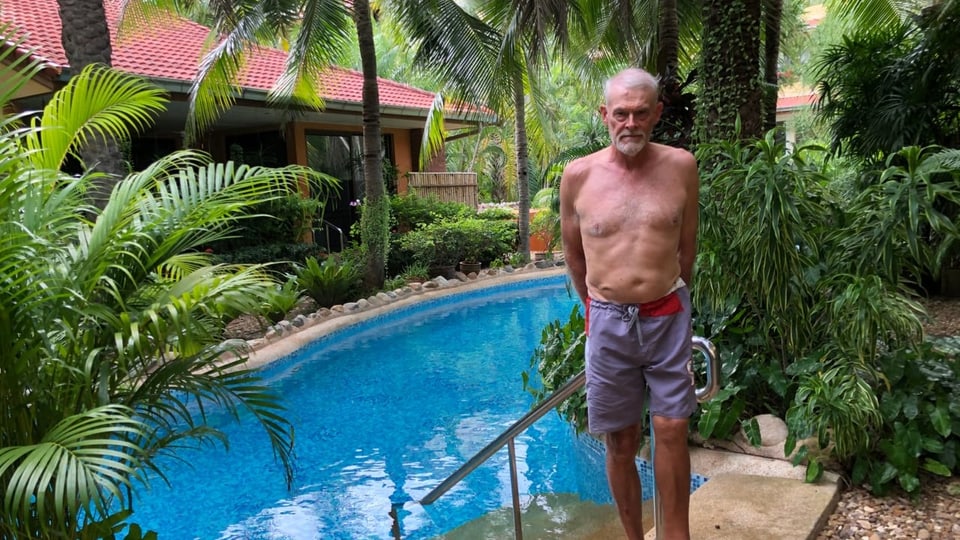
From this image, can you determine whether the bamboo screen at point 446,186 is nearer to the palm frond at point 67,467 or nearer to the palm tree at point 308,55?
the palm tree at point 308,55

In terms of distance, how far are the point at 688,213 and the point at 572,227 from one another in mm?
426

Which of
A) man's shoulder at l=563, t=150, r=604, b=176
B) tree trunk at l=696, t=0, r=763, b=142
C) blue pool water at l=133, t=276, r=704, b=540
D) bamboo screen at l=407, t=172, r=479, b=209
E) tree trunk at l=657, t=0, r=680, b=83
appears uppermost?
tree trunk at l=657, t=0, r=680, b=83

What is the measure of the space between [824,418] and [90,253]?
339cm

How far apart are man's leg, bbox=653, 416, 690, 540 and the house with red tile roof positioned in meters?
9.36

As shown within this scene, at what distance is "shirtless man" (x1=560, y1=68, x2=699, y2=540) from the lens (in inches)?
94.2

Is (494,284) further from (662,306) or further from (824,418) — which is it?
(662,306)

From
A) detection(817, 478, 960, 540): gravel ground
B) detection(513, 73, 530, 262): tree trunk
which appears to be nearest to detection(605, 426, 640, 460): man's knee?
detection(817, 478, 960, 540): gravel ground

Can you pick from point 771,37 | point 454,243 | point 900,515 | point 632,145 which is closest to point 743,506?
point 900,515

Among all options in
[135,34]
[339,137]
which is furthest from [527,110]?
[135,34]

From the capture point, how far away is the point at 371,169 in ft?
35.5

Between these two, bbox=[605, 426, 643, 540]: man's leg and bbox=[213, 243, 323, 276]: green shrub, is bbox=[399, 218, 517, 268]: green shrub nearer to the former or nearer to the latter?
bbox=[213, 243, 323, 276]: green shrub

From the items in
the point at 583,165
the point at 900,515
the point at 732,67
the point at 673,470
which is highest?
the point at 732,67

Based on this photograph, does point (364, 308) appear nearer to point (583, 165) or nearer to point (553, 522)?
point (553, 522)

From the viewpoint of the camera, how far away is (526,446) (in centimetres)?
586
